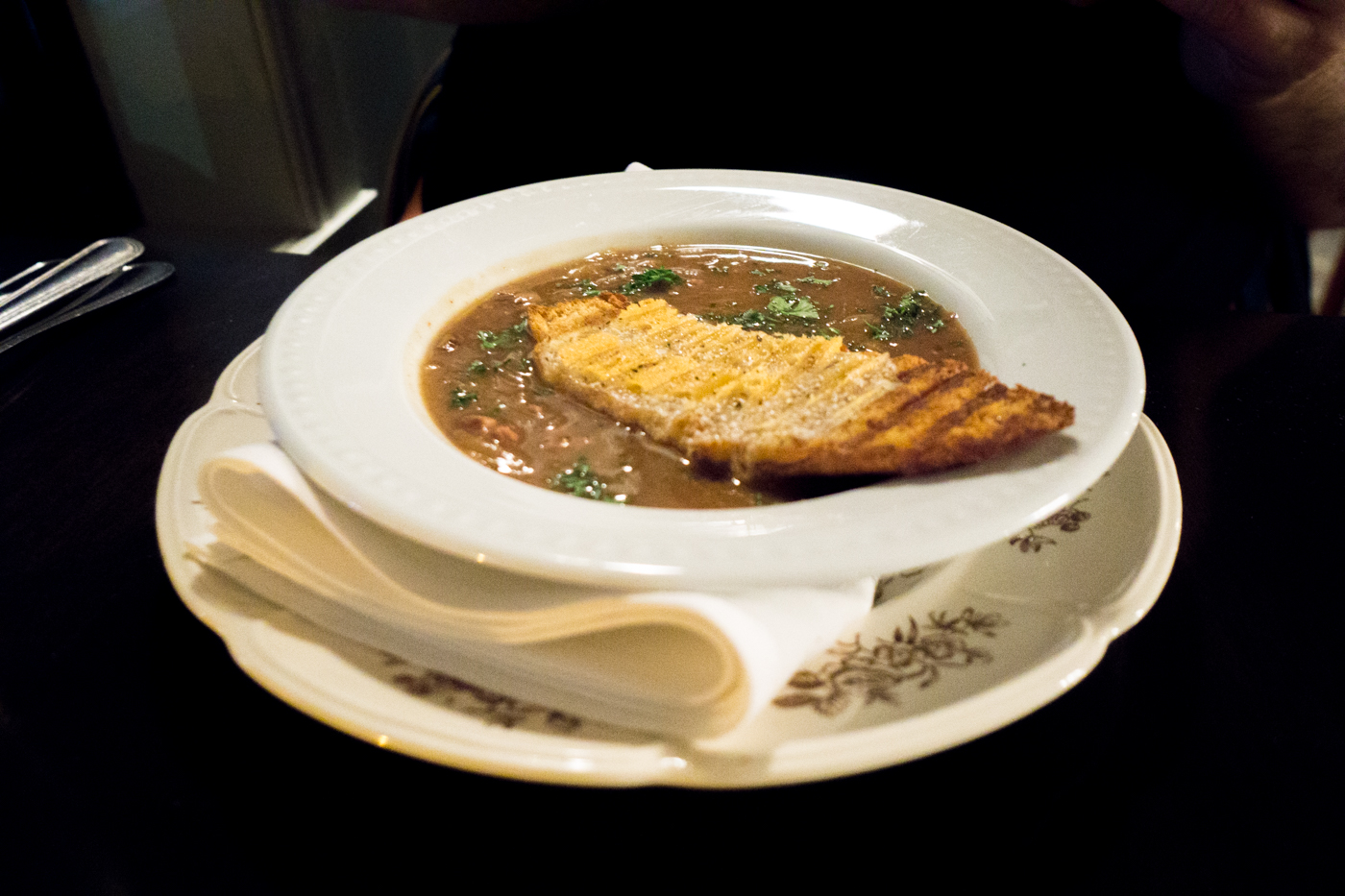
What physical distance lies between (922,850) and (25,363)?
284cm

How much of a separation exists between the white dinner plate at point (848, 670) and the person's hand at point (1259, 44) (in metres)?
2.20

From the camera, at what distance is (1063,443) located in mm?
1538

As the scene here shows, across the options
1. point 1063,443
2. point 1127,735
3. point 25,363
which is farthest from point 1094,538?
point 25,363

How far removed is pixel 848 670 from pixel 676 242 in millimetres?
1845

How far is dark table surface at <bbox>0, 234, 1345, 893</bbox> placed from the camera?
1.22 m

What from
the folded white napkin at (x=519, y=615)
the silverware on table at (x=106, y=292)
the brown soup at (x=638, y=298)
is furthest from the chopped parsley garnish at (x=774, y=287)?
the silverware on table at (x=106, y=292)

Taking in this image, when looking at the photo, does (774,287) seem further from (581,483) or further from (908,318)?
(581,483)

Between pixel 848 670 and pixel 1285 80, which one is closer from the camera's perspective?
pixel 848 670

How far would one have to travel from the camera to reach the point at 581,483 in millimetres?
1803

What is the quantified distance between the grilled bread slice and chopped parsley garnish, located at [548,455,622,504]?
19cm

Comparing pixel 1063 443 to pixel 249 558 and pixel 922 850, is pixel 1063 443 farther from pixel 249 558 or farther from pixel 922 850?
pixel 249 558

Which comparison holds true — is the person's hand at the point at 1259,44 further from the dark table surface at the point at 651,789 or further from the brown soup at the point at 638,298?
the dark table surface at the point at 651,789

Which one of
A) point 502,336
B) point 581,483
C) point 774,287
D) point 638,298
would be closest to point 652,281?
point 638,298

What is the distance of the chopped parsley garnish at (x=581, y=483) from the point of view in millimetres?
1772
